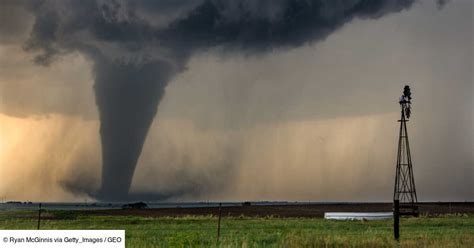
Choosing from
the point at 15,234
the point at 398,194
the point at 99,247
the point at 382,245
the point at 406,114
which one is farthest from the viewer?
the point at 398,194

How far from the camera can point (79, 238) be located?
18.1 m

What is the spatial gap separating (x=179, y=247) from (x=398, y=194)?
149 ft

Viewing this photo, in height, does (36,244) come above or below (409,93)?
below

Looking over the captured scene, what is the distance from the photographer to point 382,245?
876 inches

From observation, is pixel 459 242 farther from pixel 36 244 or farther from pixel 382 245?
pixel 36 244

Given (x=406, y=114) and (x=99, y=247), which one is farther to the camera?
(x=406, y=114)

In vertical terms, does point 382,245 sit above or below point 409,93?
below

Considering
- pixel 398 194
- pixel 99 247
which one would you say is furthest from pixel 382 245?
pixel 398 194

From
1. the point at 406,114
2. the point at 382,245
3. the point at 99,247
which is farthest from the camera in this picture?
the point at 406,114

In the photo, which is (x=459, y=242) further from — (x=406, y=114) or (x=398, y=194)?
(x=398, y=194)

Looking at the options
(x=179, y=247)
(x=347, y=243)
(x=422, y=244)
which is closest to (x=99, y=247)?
(x=179, y=247)

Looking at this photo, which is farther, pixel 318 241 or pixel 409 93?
pixel 409 93

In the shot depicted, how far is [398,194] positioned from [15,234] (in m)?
48.4

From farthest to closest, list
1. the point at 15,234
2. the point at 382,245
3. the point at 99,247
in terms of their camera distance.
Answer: the point at 382,245, the point at 15,234, the point at 99,247
